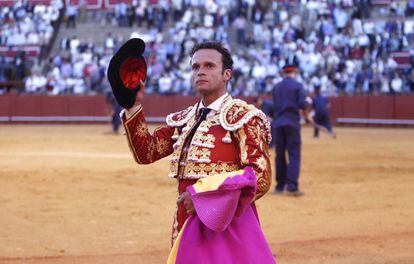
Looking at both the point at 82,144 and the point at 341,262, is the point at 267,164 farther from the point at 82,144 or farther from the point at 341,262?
the point at 82,144

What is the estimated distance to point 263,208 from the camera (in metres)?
8.61

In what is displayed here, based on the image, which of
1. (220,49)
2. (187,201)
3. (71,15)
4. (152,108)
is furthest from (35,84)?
(187,201)

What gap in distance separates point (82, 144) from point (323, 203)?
30.2ft

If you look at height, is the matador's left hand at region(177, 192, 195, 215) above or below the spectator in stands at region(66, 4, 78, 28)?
above

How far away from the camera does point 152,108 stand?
2600 cm

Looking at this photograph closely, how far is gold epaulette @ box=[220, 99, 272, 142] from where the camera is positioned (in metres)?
3.37

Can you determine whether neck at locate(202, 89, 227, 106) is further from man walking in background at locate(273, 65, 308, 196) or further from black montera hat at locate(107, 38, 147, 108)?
man walking in background at locate(273, 65, 308, 196)

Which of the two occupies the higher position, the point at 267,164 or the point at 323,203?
the point at 267,164

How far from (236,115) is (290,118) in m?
6.03

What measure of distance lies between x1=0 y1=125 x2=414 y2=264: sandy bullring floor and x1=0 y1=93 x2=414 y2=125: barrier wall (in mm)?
8492

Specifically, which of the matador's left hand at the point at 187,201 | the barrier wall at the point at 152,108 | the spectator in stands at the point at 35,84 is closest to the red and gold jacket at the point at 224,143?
the matador's left hand at the point at 187,201

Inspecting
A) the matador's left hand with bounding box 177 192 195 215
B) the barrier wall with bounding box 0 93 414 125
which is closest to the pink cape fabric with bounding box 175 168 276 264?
the matador's left hand with bounding box 177 192 195 215

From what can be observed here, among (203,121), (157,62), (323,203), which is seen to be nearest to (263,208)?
(323,203)

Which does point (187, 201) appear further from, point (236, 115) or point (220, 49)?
point (220, 49)
